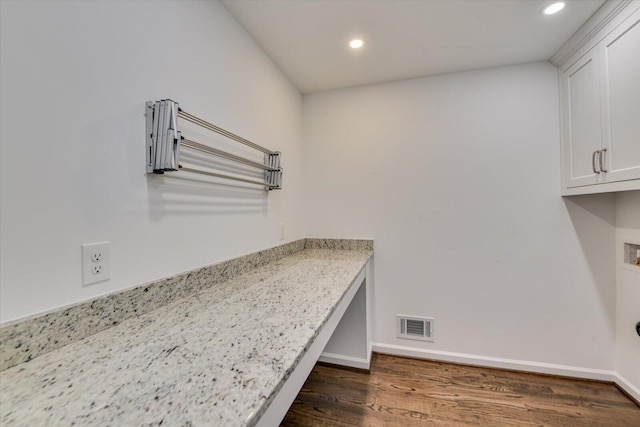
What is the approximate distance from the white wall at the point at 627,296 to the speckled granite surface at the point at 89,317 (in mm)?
2514

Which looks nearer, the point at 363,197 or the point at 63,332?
the point at 63,332

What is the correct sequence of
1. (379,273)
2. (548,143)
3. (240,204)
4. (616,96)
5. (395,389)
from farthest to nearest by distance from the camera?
(379,273) < (548,143) < (395,389) < (240,204) < (616,96)

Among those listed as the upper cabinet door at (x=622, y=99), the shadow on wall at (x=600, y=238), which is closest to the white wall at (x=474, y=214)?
the shadow on wall at (x=600, y=238)

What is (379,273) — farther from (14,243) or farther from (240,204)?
(14,243)

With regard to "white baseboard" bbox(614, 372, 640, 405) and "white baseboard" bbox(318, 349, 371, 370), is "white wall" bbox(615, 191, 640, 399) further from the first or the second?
"white baseboard" bbox(318, 349, 371, 370)

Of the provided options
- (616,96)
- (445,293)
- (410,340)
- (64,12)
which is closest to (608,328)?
(445,293)

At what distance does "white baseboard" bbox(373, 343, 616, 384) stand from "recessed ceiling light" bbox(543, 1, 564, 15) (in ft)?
7.47

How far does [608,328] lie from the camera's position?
1.81 m

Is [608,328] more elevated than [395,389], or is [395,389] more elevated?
[608,328]

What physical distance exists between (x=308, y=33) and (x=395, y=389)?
93.8 inches

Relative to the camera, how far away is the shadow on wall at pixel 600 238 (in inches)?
71.0

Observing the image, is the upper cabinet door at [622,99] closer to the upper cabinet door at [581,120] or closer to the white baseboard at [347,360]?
the upper cabinet door at [581,120]

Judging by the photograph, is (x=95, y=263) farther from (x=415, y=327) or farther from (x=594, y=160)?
(x=594, y=160)

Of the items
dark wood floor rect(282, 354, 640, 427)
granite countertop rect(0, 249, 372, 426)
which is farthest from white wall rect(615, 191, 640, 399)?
granite countertop rect(0, 249, 372, 426)
